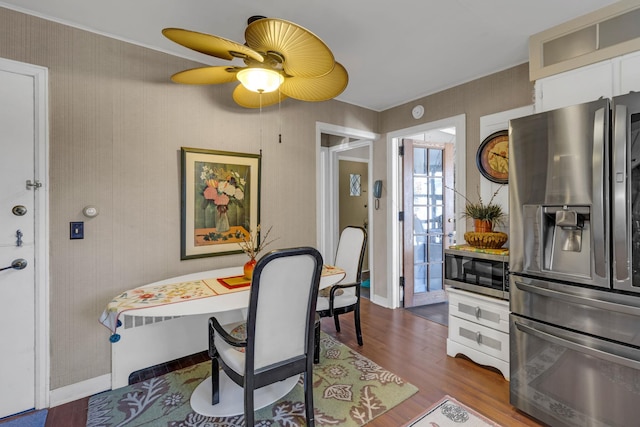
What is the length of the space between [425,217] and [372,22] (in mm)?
2513

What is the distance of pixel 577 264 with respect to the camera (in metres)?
1.63

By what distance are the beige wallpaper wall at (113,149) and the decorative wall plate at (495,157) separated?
0.46 ft

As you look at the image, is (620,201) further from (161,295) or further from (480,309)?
(161,295)

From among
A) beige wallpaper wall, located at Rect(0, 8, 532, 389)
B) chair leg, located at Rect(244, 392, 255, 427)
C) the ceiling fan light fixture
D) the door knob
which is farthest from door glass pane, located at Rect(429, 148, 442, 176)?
the door knob

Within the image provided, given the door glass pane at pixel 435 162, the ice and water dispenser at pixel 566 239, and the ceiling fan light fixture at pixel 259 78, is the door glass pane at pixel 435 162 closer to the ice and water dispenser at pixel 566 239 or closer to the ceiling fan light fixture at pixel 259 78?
the ice and water dispenser at pixel 566 239

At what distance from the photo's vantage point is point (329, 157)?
15.8ft

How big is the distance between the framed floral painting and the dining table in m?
0.24

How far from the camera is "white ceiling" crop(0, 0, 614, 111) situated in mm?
1857

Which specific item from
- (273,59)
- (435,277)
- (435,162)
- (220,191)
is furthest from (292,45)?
(435,277)

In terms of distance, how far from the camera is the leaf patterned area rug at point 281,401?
1.81 m

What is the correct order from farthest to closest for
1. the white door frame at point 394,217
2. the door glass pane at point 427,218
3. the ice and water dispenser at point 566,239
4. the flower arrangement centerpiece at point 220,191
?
1. the door glass pane at point 427,218
2. the white door frame at point 394,217
3. the flower arrangement centerpiece at point 220,191
4. the ice and water dispenser at point 566,239

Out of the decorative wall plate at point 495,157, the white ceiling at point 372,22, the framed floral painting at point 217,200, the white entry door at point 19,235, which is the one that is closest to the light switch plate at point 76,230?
the white entry door at point 19,235

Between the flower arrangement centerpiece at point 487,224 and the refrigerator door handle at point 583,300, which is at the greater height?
the flower arrangement centerpiece at point 487,224

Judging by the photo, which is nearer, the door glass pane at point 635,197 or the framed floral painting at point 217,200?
the door glass pane at point 635,197
